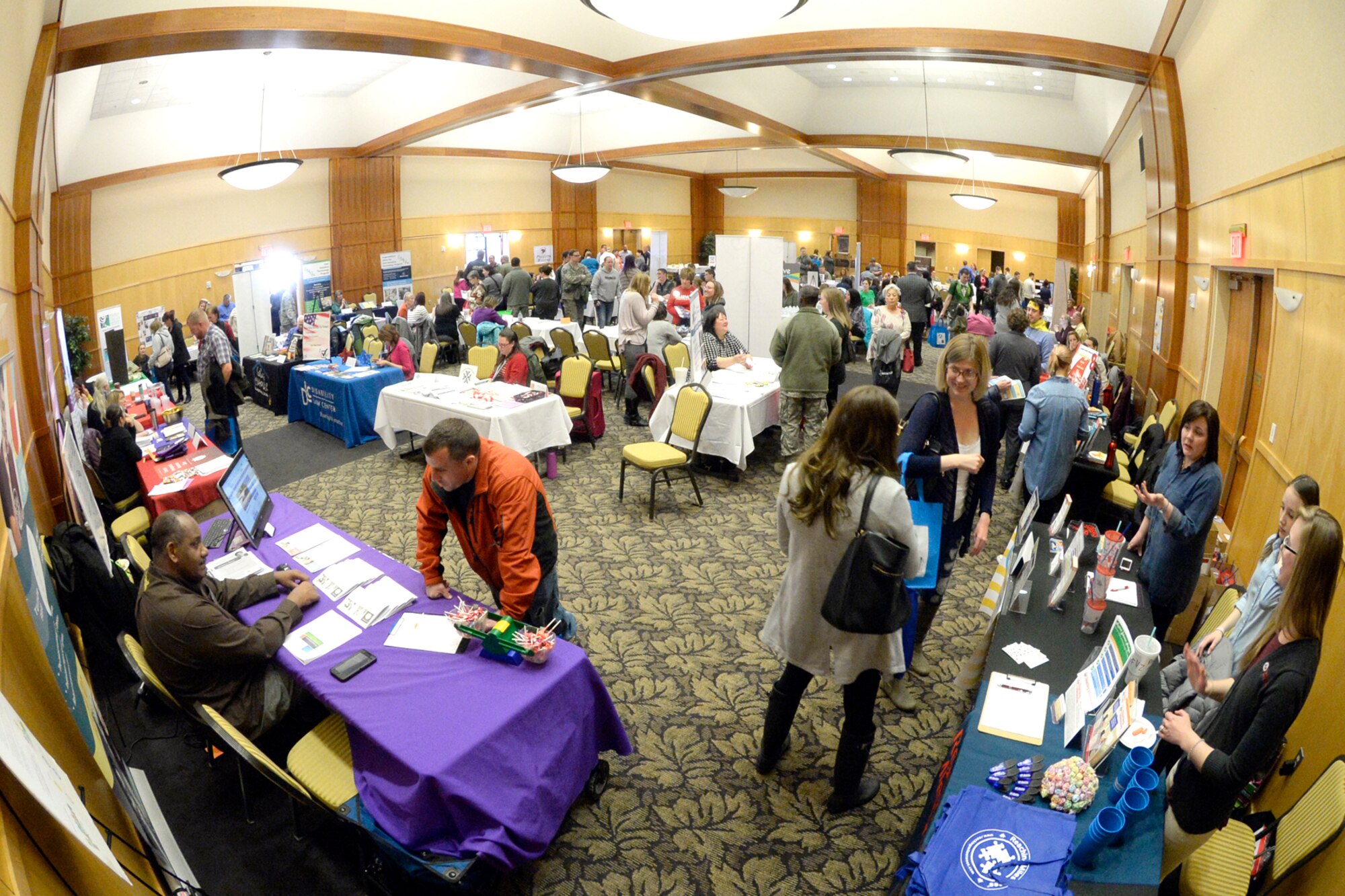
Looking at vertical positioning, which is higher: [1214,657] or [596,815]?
[1214,657]

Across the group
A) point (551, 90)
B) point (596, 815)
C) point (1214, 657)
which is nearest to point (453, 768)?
point (596, 815)

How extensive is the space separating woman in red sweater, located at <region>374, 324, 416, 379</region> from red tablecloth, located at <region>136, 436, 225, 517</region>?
Result: 301 centimetres

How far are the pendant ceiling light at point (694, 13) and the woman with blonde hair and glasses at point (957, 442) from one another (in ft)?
6.02

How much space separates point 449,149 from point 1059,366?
43.5 ft

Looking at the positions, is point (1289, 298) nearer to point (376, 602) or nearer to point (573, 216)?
point (376, 602)

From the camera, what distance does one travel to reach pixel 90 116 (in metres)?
9.09

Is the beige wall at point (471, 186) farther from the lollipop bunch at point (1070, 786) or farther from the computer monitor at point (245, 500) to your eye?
the lollipop bunch at point (1070, 786)

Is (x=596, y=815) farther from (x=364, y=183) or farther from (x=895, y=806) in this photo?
(x=364, y=183)

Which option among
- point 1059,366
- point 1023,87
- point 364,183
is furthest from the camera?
point 364,183

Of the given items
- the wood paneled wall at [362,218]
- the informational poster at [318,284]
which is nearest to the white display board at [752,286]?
the informational poster at [318,284]

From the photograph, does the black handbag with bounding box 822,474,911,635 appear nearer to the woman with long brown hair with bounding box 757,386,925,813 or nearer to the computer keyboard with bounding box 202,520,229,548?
the woman with long brown hair with bounding box 757,386,925,813

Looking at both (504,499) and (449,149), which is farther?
(449,149)

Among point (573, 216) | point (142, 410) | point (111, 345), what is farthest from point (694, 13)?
point (573, 216)

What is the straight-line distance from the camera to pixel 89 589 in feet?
12.1
